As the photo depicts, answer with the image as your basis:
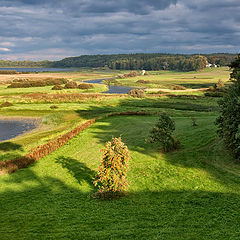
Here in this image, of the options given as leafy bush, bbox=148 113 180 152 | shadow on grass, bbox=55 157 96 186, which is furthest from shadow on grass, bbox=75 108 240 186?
shadow on grass, bbox=55 157 96 186

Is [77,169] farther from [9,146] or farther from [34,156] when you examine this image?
[9,146]

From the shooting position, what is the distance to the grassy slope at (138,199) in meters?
14.3

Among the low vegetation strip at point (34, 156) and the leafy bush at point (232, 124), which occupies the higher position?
the leafy bush at point (232, 124)

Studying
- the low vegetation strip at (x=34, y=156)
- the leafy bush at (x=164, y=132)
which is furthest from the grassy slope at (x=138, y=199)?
the leafy bush at (x=164, y=132)

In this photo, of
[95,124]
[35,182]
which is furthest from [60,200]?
[95,124]

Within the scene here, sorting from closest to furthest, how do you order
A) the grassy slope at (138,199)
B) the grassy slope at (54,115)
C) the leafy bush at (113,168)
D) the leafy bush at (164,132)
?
the grassy slope at (138,199)
the leafy bush at (113,168)
the leafy bush at (164,132)
the grassy slope at (54,115)

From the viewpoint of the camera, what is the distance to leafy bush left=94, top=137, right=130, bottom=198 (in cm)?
1883

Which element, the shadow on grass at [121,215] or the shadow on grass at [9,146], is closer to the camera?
the shadow on grass at [121,215]

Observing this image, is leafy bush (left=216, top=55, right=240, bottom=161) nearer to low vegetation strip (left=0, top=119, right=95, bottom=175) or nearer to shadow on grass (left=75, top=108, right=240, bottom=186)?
shadow on grass (left=75, top=108, right=240, bottom=186)

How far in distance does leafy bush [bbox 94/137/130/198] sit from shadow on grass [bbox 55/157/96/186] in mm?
4376

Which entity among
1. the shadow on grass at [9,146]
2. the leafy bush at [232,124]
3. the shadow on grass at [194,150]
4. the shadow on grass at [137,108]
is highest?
the leafy bush at [232,124]

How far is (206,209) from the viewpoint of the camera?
54.0ft

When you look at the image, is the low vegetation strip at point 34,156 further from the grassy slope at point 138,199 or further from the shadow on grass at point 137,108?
the shadow on grass at point 137,108

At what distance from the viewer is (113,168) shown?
1877cm
